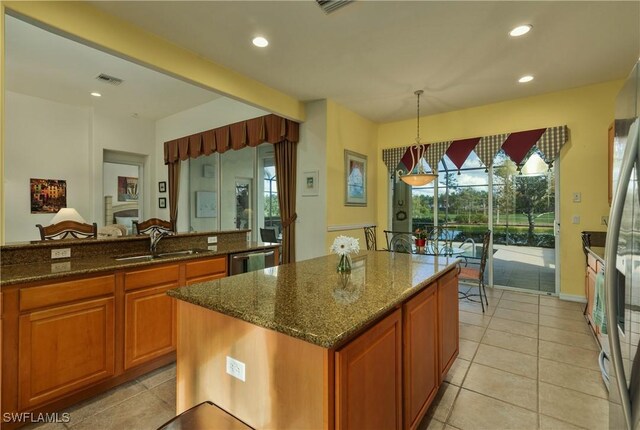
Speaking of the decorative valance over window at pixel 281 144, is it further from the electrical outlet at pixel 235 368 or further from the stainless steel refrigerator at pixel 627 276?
the stainless steel refrigerator at pixel 627 276

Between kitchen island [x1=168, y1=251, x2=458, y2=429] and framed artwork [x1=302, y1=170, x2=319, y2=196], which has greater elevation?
framed artwork [x1=302, y1=170, x2=319, y2=196]

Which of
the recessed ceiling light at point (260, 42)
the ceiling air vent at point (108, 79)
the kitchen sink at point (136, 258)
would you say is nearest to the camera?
the kitchen sink at point (136, 258)

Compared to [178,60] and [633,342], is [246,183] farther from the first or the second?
[633,342]

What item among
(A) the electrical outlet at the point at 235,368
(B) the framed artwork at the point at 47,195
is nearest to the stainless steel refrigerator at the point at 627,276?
(A) the electrical outlet at the point at 235,368

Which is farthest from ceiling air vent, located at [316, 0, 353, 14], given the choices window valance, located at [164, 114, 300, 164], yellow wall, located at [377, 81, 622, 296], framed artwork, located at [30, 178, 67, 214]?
framed artwork, located at [30, 178, 67, 214]

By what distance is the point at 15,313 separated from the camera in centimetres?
168

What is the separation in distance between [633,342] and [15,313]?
285cm

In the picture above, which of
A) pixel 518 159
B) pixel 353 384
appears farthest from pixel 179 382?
pixel 518 159

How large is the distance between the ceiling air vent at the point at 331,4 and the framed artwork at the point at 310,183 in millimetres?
2345

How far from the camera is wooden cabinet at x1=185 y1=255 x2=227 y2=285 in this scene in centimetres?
256

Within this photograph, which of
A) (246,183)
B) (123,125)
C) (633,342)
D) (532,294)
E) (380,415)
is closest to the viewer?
(633,342)

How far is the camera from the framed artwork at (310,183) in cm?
459

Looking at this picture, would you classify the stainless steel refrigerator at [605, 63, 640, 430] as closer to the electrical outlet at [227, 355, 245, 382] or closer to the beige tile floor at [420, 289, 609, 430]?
the beige tile floor at [420, 289, 609, 430]

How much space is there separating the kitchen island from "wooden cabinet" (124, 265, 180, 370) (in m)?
0.97
